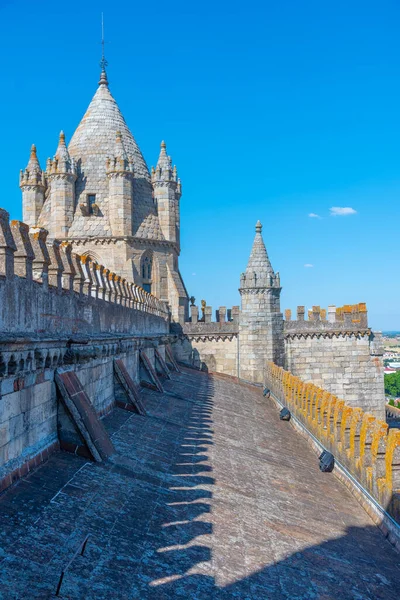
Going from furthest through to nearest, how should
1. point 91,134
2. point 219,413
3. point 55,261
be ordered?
point 91,134 < point 219,413 < point 55,261

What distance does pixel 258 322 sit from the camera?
108 ft

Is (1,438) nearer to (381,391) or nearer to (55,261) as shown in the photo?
(55,261)

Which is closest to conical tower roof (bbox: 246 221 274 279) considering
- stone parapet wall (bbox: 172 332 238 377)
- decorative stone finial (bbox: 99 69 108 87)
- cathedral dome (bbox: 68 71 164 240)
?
stone parapet wall (bbox: 172 332 238 377)

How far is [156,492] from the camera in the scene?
9.09 m

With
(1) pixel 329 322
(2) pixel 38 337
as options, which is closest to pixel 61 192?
(1) pixel 329 322

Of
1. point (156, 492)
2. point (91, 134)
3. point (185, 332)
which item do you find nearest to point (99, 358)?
point (156, 492)

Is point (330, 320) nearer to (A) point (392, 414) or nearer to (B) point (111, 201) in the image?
(A) point (392, 414)

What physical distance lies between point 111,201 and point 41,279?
1073 inches

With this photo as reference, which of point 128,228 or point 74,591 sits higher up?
point 128,228

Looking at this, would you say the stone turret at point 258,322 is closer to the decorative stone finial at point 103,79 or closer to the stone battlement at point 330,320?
the stone battlement at point 330,320

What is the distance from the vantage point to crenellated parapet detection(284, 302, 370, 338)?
3369 cm

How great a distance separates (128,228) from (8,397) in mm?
28454

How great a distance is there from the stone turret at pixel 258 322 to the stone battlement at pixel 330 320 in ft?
3.55

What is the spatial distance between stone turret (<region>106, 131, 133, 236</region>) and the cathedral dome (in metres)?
0.57
